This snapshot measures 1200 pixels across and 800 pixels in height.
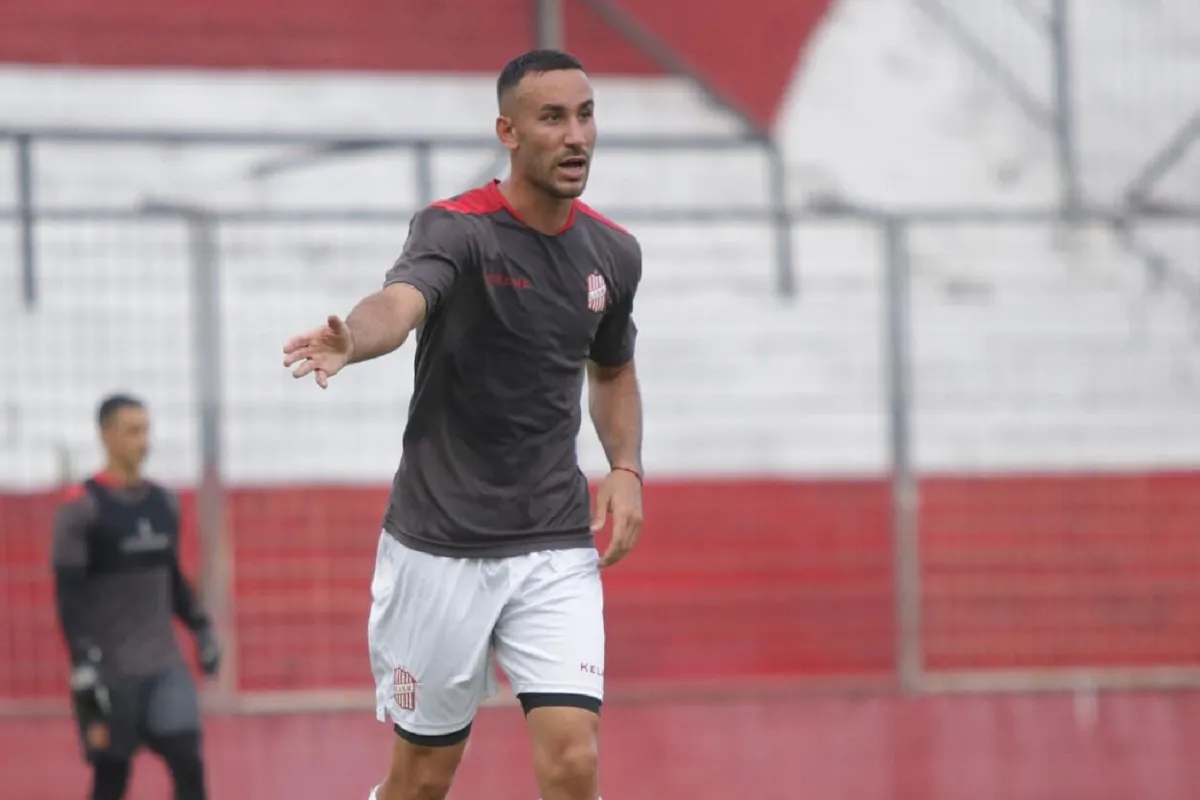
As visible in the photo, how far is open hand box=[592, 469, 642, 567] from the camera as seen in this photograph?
17.7 feet

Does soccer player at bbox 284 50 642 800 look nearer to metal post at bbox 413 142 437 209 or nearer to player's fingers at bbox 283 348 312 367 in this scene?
player's fingers at bbox 283 348 312 367

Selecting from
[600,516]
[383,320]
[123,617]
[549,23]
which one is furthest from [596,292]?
[549,23]

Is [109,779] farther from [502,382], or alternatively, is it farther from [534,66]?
[534,66]

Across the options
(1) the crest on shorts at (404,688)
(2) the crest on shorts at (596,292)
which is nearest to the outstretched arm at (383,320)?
(2) the crest on shorts at (596,292)

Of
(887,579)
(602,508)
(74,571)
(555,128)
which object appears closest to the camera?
(555,128)

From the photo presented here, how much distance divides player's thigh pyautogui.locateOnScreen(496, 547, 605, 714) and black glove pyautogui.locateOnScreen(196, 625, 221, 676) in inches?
→ 131

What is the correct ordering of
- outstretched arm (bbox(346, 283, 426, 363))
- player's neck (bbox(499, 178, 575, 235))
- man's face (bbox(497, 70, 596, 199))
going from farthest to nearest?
player's neck (bbox(499, 178, 575, 235)) < man's face (bbox(497, 70, 596, 199)) < outstretched arm (bbox(346, 283, 426, 363))

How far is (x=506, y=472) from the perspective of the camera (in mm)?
5289

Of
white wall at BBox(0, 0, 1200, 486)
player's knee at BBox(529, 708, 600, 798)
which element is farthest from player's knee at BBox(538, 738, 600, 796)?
white wall at BBox(0, 0, 1200, 486)

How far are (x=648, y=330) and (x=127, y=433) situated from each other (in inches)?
137

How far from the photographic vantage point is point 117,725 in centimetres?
816

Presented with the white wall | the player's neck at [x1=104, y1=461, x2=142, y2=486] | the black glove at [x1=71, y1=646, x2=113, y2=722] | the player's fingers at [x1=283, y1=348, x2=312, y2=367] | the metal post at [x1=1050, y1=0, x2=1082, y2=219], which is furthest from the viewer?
the metal post at [x1=1050, y1=0, x2=1082, y2=219]

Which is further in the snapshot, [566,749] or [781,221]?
[781,221]

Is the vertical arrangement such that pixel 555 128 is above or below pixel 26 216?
below
